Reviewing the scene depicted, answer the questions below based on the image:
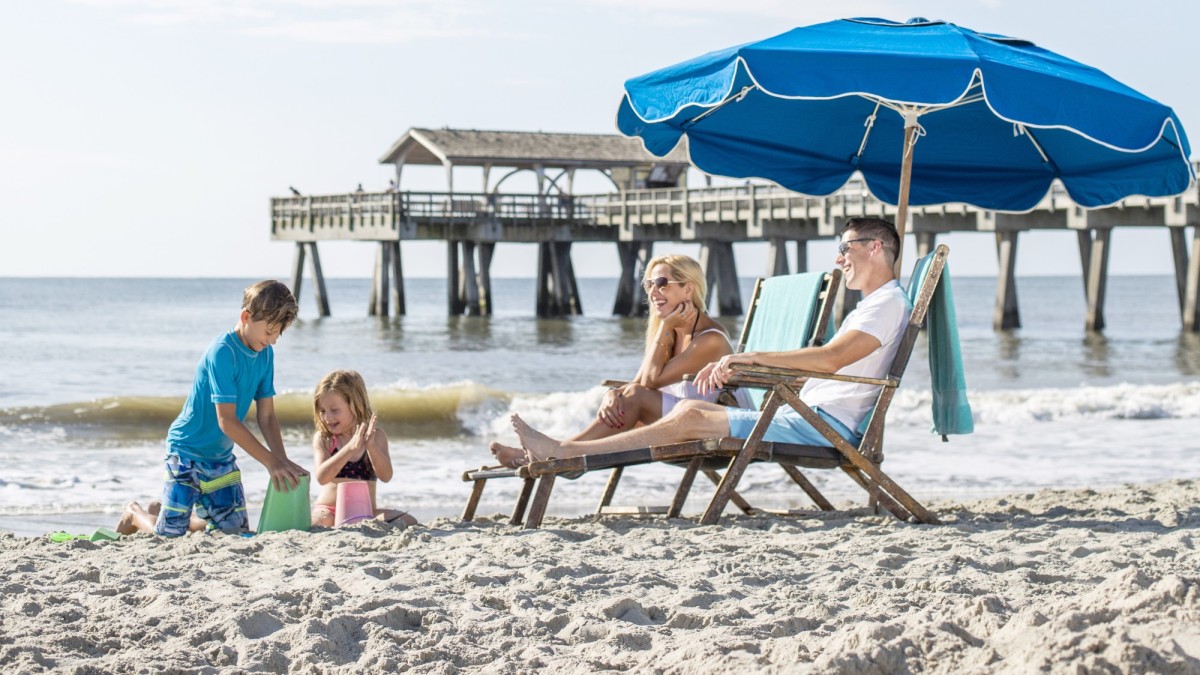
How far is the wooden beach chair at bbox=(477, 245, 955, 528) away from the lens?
15.7ft

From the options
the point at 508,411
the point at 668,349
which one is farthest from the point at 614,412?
the point at 508,411

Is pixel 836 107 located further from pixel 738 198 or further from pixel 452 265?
pixel 452 265

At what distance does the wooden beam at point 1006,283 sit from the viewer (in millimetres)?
25406

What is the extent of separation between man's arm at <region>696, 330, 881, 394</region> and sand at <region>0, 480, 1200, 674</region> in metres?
0.53

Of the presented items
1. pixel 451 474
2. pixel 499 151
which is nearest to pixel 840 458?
pixel 451 474

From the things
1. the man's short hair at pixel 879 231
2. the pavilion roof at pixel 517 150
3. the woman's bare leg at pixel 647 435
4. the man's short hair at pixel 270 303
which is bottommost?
the woman's bare leg at pixel 647 435

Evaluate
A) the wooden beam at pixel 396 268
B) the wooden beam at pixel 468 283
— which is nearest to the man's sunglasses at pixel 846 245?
the wooden beam at pixel 468 283

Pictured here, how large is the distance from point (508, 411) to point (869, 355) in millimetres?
9342

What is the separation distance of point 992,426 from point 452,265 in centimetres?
2266

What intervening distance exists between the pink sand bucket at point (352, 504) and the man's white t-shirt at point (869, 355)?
163cm

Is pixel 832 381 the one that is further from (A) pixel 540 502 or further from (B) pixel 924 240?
(B) pixel 924 240

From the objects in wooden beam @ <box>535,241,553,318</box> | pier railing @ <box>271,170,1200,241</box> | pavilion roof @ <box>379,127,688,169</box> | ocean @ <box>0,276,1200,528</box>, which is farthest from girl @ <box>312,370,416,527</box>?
wooden beam @ <box>535,241,553,318</box>

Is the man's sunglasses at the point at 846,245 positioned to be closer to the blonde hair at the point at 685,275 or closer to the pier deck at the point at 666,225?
the blonde hair at the point at 685,275

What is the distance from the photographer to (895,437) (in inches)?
433
